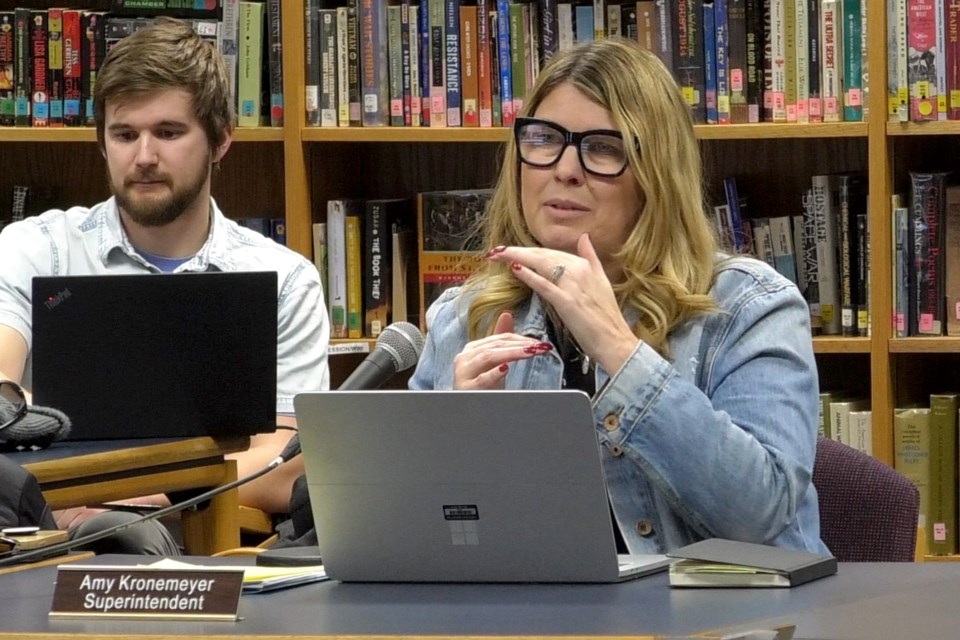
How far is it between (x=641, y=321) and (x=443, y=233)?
160 cm

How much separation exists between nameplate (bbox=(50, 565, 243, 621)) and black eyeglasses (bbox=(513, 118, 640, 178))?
0.77m

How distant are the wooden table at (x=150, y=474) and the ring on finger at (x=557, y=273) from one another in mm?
715

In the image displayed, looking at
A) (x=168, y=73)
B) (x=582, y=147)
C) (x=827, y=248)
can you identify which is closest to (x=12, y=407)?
(x=582, y=147)

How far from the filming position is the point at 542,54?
3170mm

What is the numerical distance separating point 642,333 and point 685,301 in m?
0.06

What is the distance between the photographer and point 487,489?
1215mm

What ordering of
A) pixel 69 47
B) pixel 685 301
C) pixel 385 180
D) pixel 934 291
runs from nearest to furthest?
pixel 685 301, pixel 934 291, pixel 69 47, pixel 385 180

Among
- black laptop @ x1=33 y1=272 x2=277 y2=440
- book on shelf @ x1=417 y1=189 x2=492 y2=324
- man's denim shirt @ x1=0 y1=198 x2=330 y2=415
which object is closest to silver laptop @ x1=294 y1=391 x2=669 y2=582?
black laptop @ x1=33 y1=272 x2=277 y2=440

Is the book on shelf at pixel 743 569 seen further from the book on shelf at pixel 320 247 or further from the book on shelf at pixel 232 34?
the book on shelf at pixel 232 34

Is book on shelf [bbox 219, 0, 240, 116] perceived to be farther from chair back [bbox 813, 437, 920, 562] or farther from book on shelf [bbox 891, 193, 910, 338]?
chair back [bbox 813, 437, 920, 562]

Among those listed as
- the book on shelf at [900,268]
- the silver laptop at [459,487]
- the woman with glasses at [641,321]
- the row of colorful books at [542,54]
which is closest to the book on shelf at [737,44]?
the row of colorful books at [542,54]

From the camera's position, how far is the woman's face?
1.74m

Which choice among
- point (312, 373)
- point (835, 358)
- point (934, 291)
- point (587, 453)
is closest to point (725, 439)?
point (587, 453)

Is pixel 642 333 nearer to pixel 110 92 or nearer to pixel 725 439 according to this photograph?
pixel 725 439
